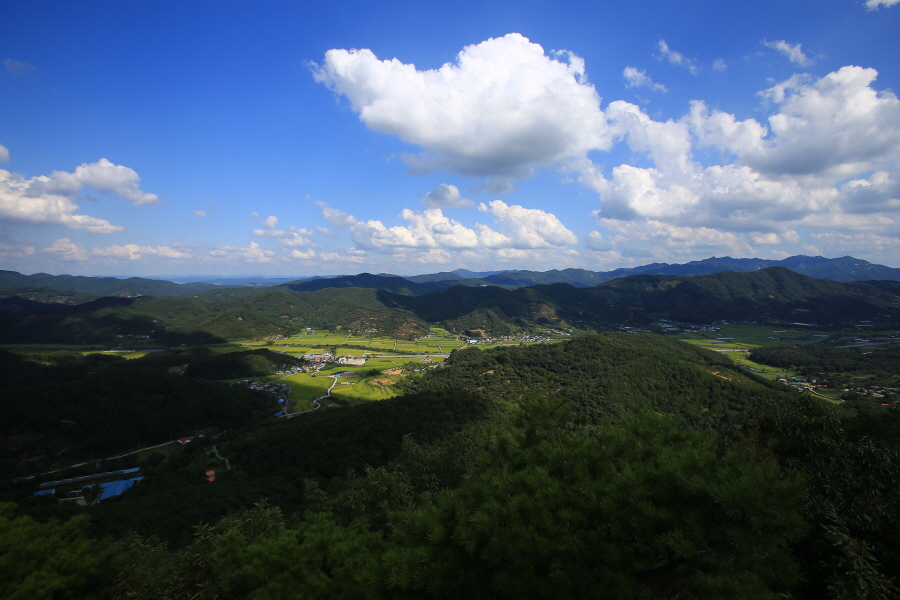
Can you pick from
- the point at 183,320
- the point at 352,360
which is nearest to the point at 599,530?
the point at 352,360

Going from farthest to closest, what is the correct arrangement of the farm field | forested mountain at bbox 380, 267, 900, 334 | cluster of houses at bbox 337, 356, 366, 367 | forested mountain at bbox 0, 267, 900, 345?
forested mountain at bbox 380, 267, 900, 334 < forested mountain at bbox 0, 267, 900, 345 < the farm field < cluster of houses at bbox 337, 356, 366, 367

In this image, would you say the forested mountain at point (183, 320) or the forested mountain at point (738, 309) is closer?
the forested mountain at point (183, 320)

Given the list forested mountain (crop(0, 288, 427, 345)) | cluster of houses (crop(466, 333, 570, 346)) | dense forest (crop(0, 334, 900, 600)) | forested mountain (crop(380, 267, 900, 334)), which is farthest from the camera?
forested mountain (crop(380, 267, 900, 334))

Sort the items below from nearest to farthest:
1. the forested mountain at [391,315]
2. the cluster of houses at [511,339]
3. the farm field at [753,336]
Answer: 1. the farm field at [753,336]
2. the forested mountain at [391,315]
3. the cluster of houses at [511,339]

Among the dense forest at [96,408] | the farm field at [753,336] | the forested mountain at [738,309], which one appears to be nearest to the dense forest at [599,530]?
the dense forest at [96,408]

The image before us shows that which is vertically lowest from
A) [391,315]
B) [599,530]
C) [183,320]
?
[391,315]

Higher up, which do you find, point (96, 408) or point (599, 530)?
point (599, 530)

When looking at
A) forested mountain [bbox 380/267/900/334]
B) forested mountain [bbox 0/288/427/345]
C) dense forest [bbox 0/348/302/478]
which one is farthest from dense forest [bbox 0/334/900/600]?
forested mountain [bbox 380/267/900/334]

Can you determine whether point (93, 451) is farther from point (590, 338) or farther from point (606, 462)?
point (590, 338)

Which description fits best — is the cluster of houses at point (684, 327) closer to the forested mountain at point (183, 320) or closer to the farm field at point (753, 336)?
the farm field at point (753, 336)

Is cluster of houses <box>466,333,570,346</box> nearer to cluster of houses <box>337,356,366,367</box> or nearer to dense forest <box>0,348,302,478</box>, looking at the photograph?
cluster of houses <box>337,356,366,367</box>

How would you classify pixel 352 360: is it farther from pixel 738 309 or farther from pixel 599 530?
pixel 738 309
